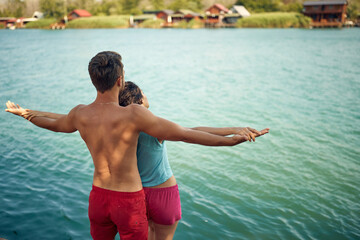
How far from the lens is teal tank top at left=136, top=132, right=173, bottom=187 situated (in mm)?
2564

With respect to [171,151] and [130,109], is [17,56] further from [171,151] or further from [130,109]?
[130,109]

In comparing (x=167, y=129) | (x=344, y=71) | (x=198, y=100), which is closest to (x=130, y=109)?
(x=167, y=129)

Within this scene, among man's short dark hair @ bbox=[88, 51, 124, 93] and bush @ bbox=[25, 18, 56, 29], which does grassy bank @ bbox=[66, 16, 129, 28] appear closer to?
bush @ bbox=[25, 18, 56, 29]

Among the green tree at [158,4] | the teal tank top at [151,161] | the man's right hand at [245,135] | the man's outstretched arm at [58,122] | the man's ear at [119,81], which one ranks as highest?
the green tree at [158,4]

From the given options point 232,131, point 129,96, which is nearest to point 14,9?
point 129,96

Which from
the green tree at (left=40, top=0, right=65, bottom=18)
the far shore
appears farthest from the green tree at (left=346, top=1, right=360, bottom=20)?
the green tree at (left=40, top=0, right=65, bottom=18)

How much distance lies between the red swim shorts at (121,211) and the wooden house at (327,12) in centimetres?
9326

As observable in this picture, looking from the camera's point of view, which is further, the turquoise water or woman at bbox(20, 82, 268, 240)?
the turquoise water

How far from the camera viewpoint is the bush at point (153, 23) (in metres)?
101

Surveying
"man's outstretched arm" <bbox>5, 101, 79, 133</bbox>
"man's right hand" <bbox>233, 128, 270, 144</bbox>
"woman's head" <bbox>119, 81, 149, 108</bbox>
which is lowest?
"man's right hand" <bbox>233, 128, 270, 144</bbox>

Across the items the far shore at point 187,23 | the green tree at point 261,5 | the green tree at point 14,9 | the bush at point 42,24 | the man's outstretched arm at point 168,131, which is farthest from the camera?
the green tree at point 14,9

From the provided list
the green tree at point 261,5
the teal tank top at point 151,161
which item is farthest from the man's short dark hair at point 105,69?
the green tree at point 261,5

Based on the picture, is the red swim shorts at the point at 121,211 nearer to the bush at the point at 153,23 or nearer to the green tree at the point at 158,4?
the bush at the point at 153,23

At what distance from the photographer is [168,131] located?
2293 millimetres
